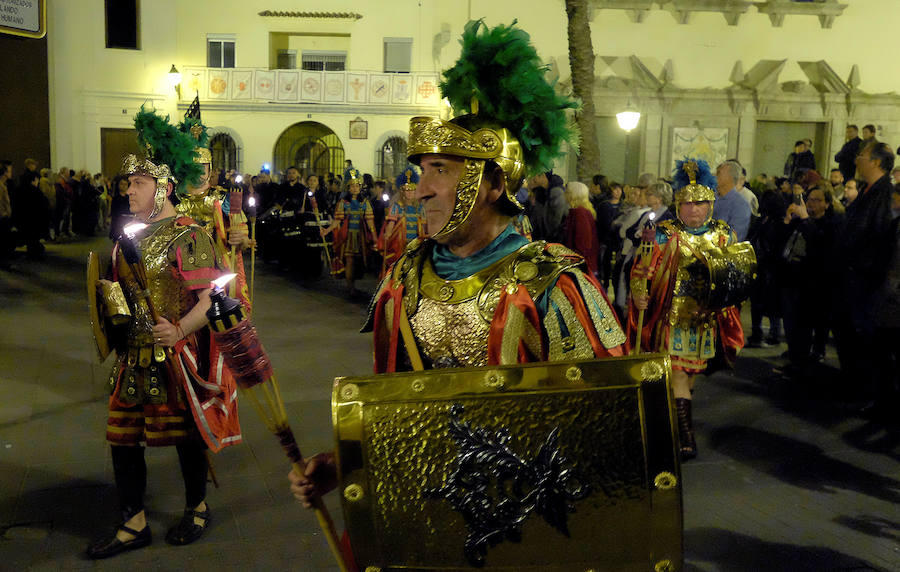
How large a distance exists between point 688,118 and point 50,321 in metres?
22.4

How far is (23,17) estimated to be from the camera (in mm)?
3928

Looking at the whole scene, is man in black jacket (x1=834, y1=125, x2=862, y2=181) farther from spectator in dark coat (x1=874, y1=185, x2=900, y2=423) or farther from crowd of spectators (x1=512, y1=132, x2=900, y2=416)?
A: spectator in dark coat (x1=874, y1=185, x2=900, y2=423)

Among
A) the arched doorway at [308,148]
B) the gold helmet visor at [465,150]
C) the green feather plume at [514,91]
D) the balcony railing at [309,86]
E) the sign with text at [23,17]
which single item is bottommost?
the gold helmet visor at [465,150]

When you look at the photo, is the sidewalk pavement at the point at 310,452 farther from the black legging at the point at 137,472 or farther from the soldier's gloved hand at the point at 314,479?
the soldier's gloved hand at the point at 314,479

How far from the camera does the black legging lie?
420 centimetres

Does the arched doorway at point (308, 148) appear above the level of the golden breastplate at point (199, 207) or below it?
above

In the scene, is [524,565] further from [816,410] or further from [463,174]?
[816,410]

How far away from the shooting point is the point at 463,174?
247cm

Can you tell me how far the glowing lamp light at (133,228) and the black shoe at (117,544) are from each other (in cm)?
151

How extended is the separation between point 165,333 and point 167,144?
1366 mm

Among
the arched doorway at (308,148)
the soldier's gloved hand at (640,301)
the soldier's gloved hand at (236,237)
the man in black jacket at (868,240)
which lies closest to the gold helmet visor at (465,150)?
the soldier's gloved hand at (640,301)

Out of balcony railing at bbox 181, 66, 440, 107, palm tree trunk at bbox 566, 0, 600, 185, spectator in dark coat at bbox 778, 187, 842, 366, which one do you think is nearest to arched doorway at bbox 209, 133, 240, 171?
balcony railing at bbox 181, 66, 440, 107

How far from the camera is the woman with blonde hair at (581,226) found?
9.59m

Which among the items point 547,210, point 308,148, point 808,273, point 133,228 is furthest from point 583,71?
point 308,148
